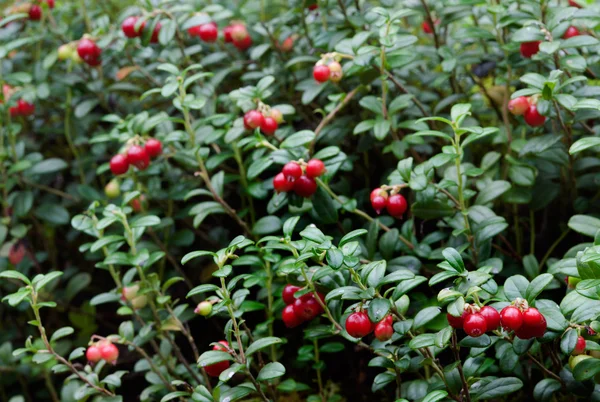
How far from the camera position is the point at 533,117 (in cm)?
175

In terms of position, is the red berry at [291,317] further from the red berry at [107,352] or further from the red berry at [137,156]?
the red berry at [137,156]

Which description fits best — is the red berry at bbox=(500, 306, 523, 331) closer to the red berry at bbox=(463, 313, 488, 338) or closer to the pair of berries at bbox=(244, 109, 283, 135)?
the red berry at bbox=(463, 313, 488, 338)

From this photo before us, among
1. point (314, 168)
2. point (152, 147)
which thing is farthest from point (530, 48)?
point (152, 147)

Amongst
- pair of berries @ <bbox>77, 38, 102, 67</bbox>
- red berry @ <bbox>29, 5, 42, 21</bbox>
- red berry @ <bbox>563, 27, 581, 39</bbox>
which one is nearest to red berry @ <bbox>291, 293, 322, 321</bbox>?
red berry @ <bbox>563, 27, 581, 39</bbox>

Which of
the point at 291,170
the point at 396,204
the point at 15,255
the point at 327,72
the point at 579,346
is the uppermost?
A: the point at 327,72

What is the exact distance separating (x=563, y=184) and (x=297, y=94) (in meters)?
1.01

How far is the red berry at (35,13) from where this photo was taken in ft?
8.28

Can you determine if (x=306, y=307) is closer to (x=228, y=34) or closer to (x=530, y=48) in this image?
(x=530, y=48)

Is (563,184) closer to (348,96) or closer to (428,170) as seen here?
(428,170)

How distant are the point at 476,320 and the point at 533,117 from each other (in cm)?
77

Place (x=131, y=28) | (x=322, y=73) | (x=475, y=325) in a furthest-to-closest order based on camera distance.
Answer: (x=131, y=28)
(x=322, y=73)
(x=475, y=325)

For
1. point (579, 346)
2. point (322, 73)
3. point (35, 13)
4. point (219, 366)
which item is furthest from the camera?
point (35, 13)

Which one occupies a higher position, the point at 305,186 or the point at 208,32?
the point at 208,32

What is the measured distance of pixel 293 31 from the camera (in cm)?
248
